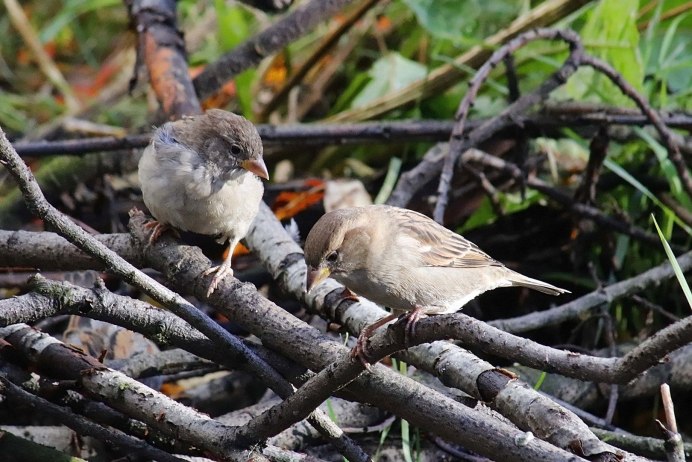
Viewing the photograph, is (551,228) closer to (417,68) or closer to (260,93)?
(417,68)

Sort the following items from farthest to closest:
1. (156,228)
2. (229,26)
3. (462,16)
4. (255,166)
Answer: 1. (229,26)
2. (462,16)
3. (255,166)
4. (156,228)

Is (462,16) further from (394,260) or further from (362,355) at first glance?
(362,355)

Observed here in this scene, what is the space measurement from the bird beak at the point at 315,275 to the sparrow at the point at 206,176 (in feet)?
1.72

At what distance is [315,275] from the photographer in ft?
10.8

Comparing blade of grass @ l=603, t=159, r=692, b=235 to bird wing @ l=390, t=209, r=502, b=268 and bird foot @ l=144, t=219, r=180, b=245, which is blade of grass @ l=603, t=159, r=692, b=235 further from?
bird foot @ l=144, t=219, r=180, b=245

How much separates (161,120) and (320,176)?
1190 millimetres

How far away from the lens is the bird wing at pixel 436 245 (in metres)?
3.67

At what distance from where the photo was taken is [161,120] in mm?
4852

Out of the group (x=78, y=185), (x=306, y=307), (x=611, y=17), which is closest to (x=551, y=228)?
(x=611, y=17)

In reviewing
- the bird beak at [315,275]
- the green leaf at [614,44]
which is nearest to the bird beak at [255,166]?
the bird beak at [315,275]

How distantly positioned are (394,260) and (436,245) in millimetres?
298

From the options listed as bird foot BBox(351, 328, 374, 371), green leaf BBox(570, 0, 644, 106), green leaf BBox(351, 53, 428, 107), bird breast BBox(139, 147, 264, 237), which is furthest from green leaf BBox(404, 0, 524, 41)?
bird foot BBox(351, 328, 374, 371)

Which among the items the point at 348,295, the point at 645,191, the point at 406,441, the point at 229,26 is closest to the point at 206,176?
the point at 348,295

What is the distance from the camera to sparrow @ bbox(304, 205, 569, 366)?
11.0ft
